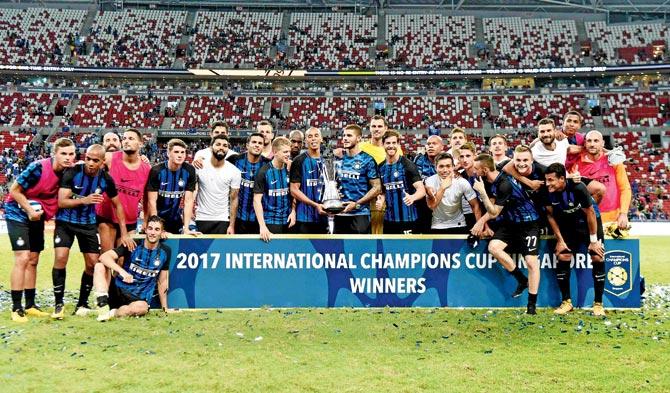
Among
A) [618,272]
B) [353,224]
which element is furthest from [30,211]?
[618,272]

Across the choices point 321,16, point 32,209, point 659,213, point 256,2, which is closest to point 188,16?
point 256,2

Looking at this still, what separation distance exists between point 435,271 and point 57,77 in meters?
50.1

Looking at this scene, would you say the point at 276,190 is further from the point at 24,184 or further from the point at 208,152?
the point at 24,184

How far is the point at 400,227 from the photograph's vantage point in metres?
7.71

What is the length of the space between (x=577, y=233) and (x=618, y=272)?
2.87ft

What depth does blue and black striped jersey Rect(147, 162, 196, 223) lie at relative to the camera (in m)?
7.11

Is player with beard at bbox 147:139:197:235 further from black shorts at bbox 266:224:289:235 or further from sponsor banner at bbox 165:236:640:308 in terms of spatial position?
black shorts at bbox 266:224:289:235

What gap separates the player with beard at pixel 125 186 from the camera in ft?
23.3

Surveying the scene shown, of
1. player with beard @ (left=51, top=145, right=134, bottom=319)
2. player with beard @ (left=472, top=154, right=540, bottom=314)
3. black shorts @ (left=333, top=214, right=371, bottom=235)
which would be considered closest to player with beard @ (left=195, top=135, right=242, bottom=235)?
player with beard @ (left=51, top=145, right=134, bottom=319)

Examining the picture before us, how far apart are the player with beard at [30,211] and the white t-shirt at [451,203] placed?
4718 mm

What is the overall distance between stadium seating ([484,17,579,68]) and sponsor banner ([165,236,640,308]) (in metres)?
43.8

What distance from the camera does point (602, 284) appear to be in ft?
23.1

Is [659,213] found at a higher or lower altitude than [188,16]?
lower

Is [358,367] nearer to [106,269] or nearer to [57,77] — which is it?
[106,269]
